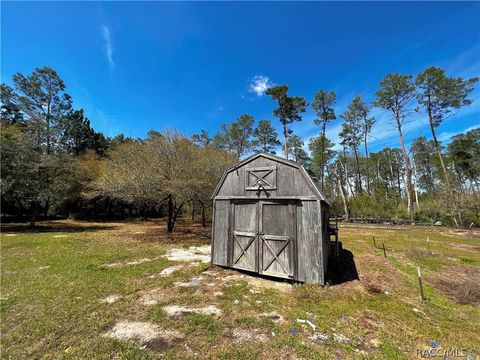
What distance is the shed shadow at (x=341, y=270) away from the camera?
7.07 meters

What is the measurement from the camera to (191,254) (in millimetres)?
10508

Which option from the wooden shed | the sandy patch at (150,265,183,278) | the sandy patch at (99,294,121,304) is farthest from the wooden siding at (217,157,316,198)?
the sandy patch at (99,294,121,304)

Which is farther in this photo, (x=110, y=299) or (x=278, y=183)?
(x=278, y=183)

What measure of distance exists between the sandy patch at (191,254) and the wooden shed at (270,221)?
5.10ft

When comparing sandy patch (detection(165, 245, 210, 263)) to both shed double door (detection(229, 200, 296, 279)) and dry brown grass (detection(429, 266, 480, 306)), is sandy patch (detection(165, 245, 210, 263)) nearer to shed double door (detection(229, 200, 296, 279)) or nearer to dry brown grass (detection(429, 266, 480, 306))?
shed double door (detection(229, 200, 296, 279))

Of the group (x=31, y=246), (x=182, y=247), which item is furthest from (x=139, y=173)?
(x=31, y=246)

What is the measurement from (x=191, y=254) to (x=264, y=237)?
16.0 ft

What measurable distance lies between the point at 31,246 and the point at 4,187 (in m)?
7.18

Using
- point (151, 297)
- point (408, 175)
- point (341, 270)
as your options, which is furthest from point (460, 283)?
point (408, 175)

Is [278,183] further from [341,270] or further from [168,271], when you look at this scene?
[168,271]

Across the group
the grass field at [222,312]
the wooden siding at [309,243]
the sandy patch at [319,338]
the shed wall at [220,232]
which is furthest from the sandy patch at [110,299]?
the wooden siding at [309,243]

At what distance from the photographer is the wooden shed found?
261 inches

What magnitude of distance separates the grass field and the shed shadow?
0.35 feet

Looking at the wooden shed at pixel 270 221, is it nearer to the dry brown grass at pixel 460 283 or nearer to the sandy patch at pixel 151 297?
the sandy patch at pixel 151 297
